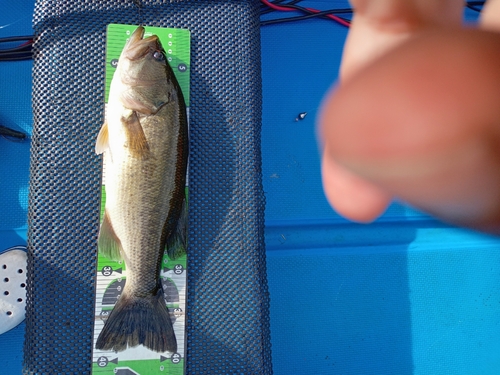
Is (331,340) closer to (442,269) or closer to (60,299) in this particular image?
(442,269)

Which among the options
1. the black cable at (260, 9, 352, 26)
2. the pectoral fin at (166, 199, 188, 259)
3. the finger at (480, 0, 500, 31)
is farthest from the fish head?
the finger at (480, 0, 500, 31)

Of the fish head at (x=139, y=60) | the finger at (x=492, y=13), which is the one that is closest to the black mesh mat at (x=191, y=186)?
the fish head at (x=139, y=60)

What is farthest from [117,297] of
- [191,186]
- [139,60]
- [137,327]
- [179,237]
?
[139,60]

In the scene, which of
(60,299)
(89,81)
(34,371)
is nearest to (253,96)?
(89,81)

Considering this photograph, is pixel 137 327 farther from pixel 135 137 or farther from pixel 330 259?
pixel 330 259

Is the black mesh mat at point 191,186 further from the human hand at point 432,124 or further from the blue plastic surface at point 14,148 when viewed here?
the human hand at point 432,124

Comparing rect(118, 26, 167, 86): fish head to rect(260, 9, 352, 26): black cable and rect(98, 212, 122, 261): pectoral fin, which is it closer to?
rect(98, 212, 122, 261): pectoral fin
